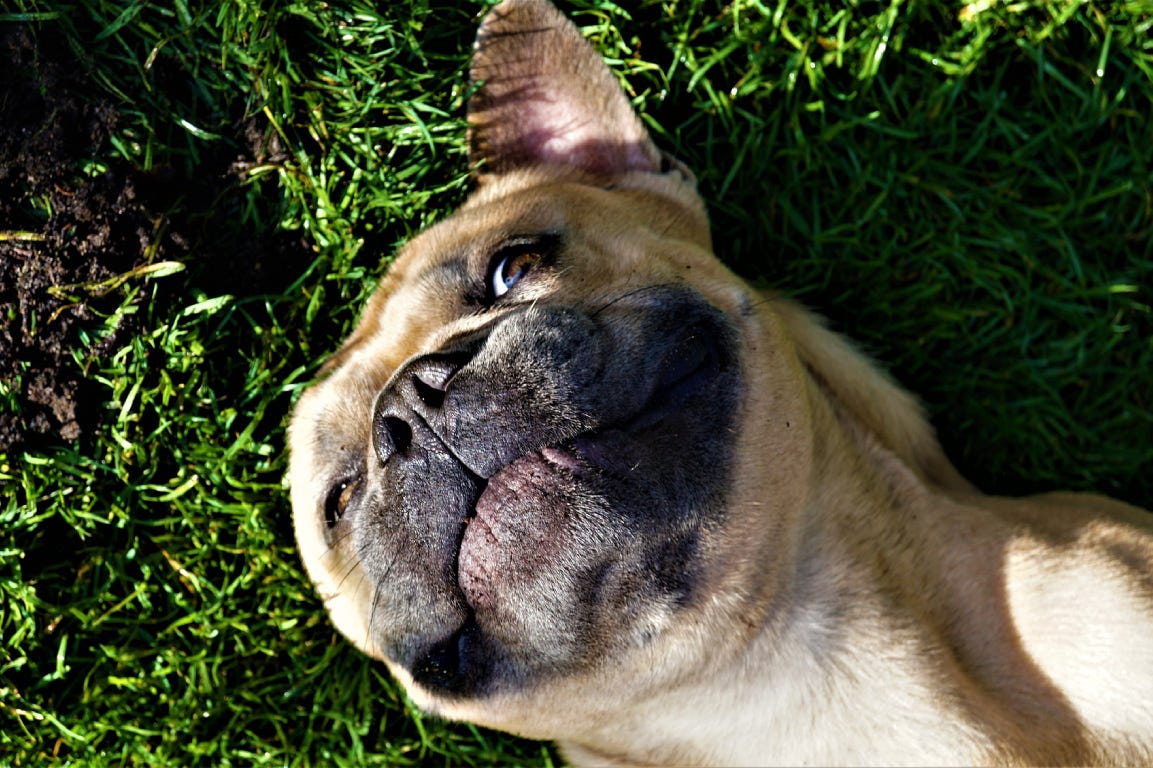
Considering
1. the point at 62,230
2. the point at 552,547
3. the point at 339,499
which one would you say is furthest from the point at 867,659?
the point at 62,230

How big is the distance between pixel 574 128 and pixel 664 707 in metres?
2.11

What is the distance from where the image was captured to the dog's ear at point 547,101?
3.64 m

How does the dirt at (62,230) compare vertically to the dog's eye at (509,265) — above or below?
below

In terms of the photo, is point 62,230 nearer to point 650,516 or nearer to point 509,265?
point 509,265

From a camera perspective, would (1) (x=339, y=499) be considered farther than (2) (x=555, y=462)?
Yes

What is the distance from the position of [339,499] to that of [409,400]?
902 millimetres

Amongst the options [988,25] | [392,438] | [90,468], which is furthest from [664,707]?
[988,25]

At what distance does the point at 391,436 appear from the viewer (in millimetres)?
2605

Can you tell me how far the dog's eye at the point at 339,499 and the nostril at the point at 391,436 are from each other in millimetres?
569

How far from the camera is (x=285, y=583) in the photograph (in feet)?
14.0

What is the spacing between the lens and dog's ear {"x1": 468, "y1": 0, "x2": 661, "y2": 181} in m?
3.64

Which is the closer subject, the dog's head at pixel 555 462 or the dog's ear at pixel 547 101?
the dog's head at pixel 555 462

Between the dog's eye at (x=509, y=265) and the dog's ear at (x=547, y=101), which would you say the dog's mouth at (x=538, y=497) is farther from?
the dog's ear at (x=547, y=101)

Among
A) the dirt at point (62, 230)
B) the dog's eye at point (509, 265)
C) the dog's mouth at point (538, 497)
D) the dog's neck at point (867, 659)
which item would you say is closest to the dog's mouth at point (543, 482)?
the dog's mouth at point (538, 497)
